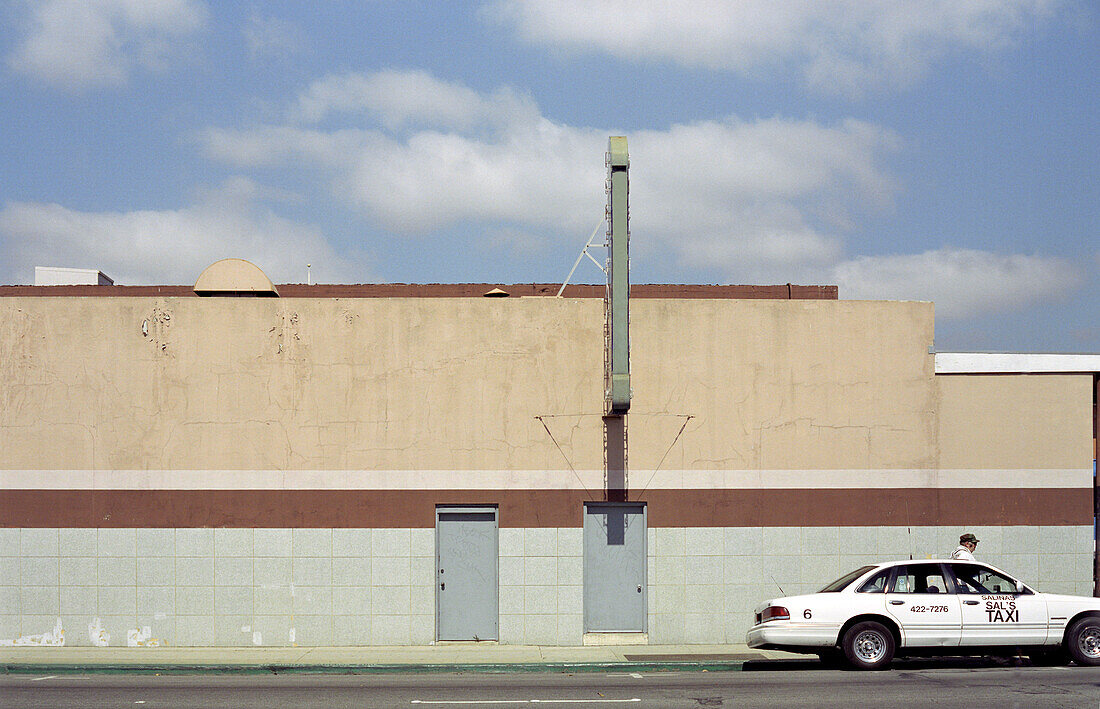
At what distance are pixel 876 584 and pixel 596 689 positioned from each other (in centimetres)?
458

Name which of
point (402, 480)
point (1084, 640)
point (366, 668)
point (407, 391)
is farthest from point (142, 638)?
point (1084, 640)

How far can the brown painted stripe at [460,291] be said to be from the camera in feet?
84.2

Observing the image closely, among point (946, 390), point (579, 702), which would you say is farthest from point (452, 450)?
point (946, 390)

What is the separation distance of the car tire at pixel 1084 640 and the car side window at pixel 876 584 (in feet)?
9.07

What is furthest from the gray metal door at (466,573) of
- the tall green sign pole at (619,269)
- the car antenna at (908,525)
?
the car antenna at (908,525)

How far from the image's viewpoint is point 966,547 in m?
16.5

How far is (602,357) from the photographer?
18344 millimetres

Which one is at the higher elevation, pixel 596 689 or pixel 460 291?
pixel 460 291

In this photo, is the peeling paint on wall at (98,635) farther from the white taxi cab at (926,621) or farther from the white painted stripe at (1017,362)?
the white painted stripe at (1017,362)

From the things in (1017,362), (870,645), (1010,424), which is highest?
(1017,362)

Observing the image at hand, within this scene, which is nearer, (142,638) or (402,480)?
(142,638)

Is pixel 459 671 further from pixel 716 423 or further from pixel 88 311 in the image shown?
pixel 88 311

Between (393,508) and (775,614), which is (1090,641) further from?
(393,508)

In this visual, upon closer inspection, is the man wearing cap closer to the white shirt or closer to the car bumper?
the white shirt
